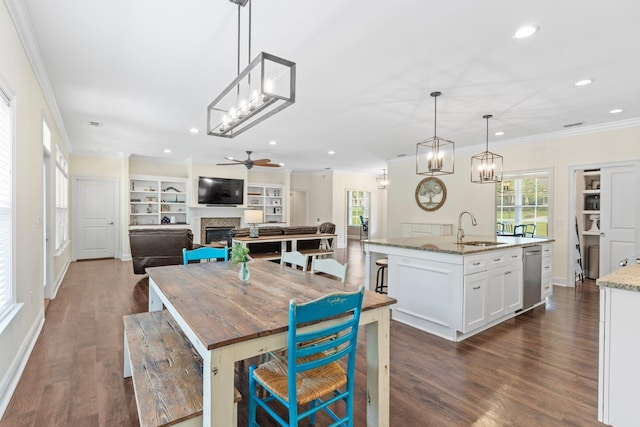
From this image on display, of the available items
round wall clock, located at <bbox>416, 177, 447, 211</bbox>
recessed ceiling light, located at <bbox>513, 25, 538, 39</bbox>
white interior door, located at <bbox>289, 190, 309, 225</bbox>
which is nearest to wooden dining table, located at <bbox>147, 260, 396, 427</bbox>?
recessed ceiling light, located at <bbox>513, 25, 538, 39</bbox>

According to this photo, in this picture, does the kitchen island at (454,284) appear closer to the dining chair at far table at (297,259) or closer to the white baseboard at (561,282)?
the dining chair at far table at (297,259)

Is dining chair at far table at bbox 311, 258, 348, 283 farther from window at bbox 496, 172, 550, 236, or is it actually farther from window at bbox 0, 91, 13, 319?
window at bbox 496, 172, 550, 236

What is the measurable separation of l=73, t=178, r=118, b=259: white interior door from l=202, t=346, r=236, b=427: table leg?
8.03 metres

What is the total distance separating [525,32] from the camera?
7.82ft

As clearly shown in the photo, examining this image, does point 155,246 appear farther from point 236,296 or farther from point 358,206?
point 358,206

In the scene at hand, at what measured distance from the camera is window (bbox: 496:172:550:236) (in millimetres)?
7809

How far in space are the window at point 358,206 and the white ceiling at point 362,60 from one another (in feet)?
20.7

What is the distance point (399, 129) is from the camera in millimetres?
5273

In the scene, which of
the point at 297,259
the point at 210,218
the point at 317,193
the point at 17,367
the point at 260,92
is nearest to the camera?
the point at 260,92

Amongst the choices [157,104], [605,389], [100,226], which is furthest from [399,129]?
[100,226]

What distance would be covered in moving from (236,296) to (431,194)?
20.5ft

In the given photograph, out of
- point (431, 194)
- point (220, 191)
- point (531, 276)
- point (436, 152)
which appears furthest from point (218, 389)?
point (220, 191)

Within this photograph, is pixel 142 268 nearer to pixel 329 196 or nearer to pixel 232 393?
pixel 232 393

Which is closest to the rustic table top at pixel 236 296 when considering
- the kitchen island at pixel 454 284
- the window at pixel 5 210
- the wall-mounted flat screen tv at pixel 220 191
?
the window at pixel 5 210
